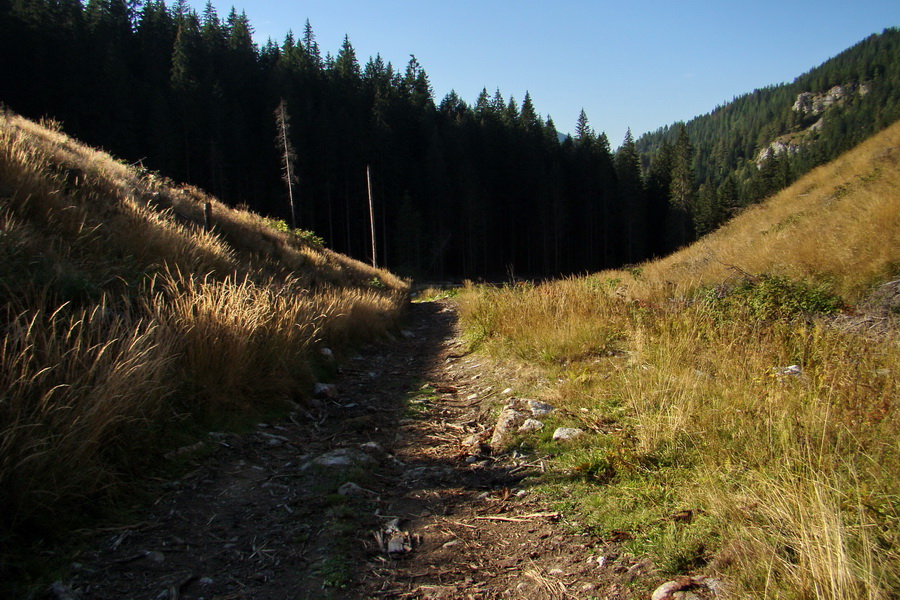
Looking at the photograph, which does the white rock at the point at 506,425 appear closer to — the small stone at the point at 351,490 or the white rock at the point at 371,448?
the white rock at the point at 371,448

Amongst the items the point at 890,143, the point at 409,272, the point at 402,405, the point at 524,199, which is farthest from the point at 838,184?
the point at 524,199

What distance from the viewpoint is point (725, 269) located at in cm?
1074

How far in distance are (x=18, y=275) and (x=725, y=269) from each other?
12.1m

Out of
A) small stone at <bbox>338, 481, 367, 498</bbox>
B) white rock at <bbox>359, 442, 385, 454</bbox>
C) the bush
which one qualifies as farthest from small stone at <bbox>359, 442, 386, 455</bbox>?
the bush

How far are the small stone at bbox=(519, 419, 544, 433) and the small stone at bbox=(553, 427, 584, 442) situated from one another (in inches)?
8.3

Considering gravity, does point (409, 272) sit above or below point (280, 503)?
above

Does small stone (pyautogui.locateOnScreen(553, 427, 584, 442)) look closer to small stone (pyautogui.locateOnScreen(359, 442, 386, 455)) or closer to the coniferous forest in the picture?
small stone (pyautogui.locateOnScreen(359, 442, 386, 455))

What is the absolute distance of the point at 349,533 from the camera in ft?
7.95

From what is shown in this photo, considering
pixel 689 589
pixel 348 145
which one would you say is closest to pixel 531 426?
pixel 689 589

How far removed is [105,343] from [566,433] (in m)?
3.23

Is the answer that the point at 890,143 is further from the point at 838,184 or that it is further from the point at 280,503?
the point at 280,503

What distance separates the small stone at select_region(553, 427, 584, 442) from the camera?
132 inches

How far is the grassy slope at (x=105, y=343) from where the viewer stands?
225 centimetres

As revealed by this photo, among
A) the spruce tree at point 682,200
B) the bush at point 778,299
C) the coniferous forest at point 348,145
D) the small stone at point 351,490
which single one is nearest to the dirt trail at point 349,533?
the small stone at point 351,490
